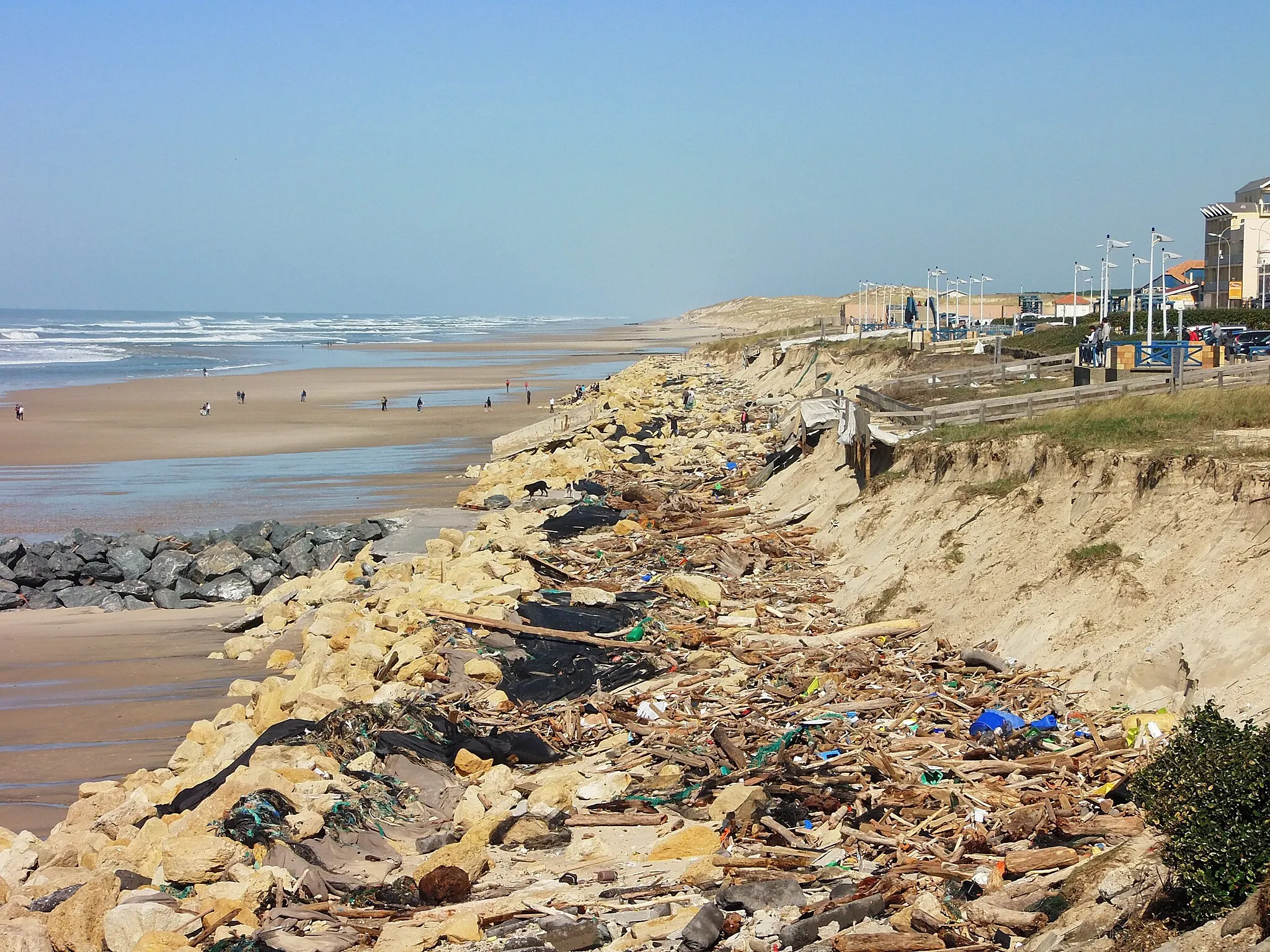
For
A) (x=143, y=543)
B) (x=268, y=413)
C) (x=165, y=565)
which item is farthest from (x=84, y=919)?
(x=268, y=413)

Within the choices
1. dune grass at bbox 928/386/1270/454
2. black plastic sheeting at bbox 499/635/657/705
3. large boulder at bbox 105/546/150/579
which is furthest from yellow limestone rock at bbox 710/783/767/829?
large boulder at bbox 105/546/150/579

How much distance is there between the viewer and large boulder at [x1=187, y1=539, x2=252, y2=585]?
20422 mm

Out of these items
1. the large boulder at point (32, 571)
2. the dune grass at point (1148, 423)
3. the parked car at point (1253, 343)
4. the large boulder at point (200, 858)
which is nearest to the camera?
the large boulder at point (200, 858)

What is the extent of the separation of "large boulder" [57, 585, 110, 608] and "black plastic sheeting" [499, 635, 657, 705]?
932cm

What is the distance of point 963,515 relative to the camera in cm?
1507

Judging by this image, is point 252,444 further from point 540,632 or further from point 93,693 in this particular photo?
point 540,632

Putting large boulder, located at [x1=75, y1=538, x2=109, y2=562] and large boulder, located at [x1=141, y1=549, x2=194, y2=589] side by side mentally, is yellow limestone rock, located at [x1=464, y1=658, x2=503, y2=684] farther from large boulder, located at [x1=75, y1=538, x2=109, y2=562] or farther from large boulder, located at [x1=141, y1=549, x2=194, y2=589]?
large boulder, located at [x1=75, y1=538, x2=109, y2=562]

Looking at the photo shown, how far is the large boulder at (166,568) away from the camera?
20156 millimetres

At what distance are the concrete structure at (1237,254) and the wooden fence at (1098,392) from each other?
28.5 metres

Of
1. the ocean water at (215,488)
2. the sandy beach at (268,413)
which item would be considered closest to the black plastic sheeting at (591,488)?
the ocean water at (215,488)

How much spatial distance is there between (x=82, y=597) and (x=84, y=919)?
12813 millimetres

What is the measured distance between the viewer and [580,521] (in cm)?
2145

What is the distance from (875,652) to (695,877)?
5.46m

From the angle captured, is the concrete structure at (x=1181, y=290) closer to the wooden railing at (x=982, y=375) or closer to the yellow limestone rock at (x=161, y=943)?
the wooden railing at (x=982, y=375)
